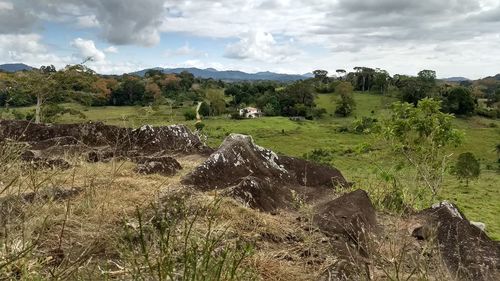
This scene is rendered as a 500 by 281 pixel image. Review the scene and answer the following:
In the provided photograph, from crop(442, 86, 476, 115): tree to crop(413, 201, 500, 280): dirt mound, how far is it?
7174 cm

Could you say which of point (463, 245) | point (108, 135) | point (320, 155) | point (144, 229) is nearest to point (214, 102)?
point (320, 155)

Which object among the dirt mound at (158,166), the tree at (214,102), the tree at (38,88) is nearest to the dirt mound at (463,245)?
the dirt mound at (158,166)

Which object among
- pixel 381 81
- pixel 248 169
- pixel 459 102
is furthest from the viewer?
pixel 381 81

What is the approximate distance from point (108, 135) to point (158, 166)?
206 inches

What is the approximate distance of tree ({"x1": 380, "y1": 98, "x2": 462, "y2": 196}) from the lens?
1555cm

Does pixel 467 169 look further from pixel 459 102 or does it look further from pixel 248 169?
pixel 459 102

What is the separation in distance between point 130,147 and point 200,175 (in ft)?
14.4

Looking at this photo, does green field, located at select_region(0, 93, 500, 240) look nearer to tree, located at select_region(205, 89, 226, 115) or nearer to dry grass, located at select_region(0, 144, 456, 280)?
tree, located at select_region(205, 89, 226, 115)

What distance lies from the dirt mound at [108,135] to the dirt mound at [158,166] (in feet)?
10.4

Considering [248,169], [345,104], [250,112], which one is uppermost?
[248,169]

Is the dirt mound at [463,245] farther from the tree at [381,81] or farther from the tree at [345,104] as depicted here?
the tree at [381,81]

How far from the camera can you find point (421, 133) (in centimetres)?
1647

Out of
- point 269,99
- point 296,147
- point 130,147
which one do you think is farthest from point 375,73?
point 130,147

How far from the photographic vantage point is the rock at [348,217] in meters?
7.20
